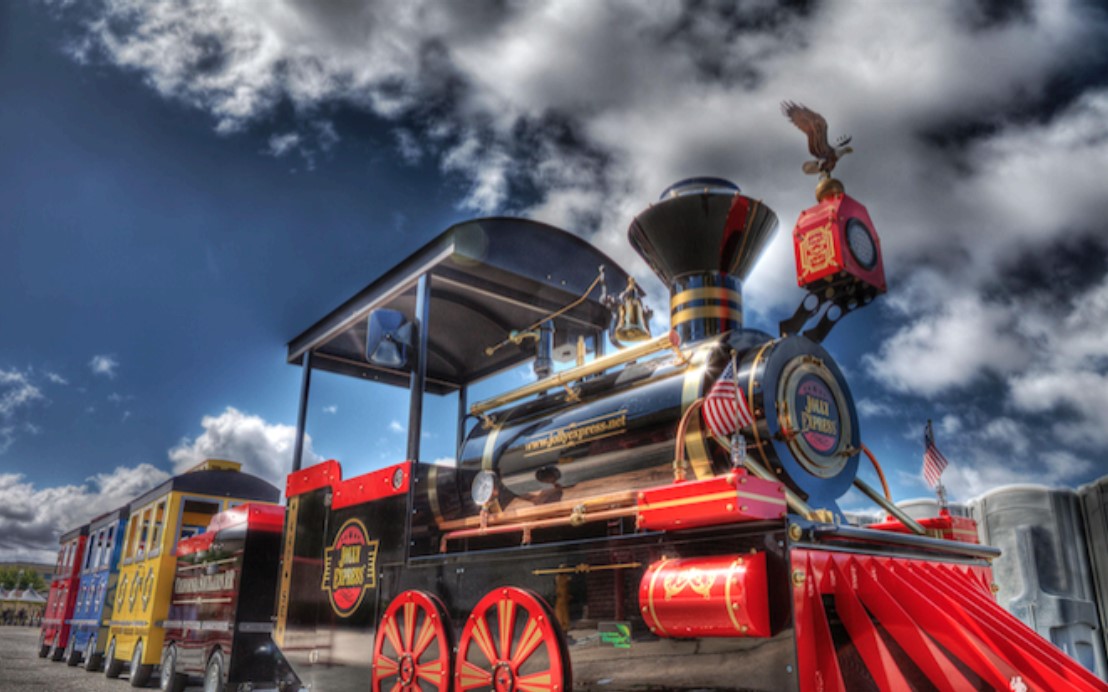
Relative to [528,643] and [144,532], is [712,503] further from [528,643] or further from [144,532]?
[144,532]

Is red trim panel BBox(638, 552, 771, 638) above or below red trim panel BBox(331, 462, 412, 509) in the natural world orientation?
below

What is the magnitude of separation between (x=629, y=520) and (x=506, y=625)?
2.68 feet

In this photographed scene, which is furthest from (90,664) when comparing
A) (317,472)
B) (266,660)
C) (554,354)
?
(554,354)

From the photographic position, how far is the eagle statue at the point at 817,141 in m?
4.84

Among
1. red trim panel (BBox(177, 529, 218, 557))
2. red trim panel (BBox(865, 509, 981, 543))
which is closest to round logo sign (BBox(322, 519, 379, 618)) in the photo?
red trim panel (BBox(177, 529, 218, 557))

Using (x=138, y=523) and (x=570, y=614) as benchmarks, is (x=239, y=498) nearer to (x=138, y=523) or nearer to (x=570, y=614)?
(x=138, y=523)

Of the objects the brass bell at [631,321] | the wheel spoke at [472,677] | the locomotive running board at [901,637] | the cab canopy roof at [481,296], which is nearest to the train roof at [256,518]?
the cab canopy roof at [481,296]

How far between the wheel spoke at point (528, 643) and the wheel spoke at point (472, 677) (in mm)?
231

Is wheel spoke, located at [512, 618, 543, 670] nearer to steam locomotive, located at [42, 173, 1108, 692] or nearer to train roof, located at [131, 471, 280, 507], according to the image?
steam locomotive, located at [42, 173, 1108, 692]

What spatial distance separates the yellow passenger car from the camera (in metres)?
8.98

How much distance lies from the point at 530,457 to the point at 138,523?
8745 mm

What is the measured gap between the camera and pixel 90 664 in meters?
11.8

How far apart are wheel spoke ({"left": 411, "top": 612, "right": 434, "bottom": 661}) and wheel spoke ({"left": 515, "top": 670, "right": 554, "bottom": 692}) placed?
31.9 inches

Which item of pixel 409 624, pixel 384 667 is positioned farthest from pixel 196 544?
pixel 409 624
